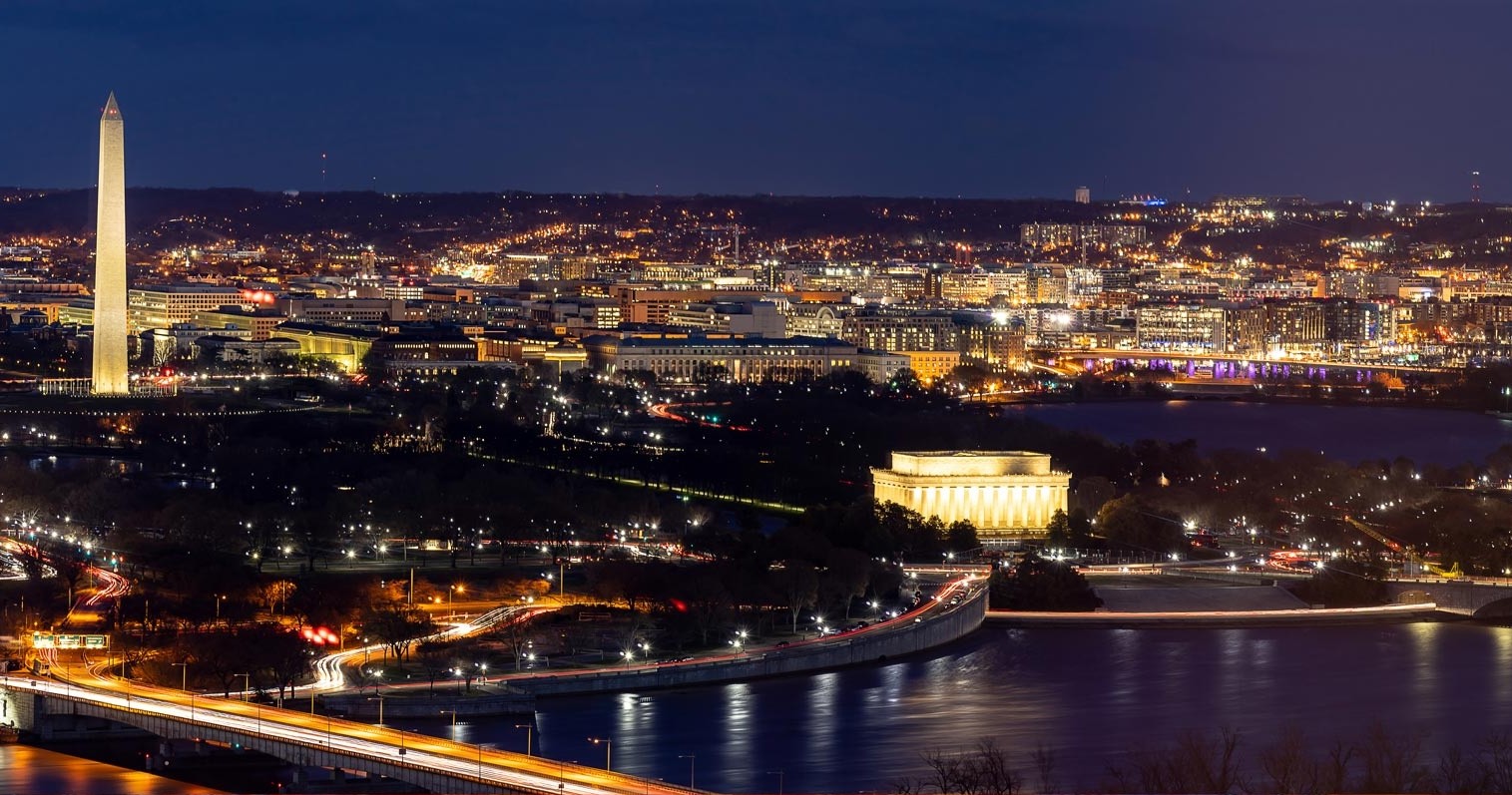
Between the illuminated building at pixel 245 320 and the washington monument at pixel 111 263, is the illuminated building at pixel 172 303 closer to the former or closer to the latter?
the illuminated building at pixel 245 320

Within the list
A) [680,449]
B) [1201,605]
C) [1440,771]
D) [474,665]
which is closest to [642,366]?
[680,449]

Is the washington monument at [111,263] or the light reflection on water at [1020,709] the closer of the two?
the light reflection on water at [1020,709]

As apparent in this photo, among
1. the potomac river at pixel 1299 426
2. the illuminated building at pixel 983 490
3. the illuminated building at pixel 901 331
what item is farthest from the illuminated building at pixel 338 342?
the illuminated building at pixel 983 490

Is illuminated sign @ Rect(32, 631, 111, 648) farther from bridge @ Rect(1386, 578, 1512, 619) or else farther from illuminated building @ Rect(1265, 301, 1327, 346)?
illuminated building @ Rect(1265, 301, 1327, 346)

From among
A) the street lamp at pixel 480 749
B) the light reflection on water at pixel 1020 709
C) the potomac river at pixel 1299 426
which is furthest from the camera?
the potomac river at pixel 1299 426

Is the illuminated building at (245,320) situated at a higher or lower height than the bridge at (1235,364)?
higher

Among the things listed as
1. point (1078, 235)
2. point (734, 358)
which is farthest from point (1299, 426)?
point (1078, 235)

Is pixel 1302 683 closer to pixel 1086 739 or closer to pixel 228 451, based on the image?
pixel 1086 739

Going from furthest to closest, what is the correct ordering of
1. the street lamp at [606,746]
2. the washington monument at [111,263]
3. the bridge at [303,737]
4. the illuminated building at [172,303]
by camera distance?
the illuminated building at [172,303] → the washington monument at [111,263] → the street lamp at [606,746] → the bridge at [303,737]
